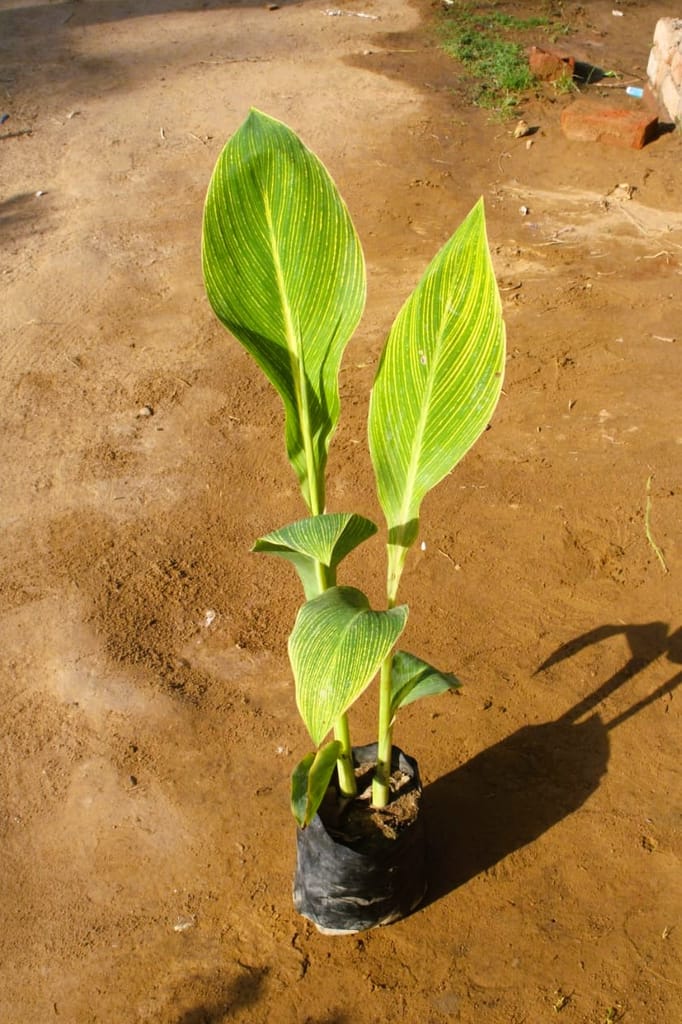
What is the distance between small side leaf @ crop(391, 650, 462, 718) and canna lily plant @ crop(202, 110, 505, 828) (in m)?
0.17

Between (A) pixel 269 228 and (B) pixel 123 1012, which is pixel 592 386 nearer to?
(A) pixel 269 228

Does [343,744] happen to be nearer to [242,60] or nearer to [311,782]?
[311,782]

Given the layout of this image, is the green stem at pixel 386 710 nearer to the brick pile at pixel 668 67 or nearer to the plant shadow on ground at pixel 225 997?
the plant shadow on ground at pixel 225 997

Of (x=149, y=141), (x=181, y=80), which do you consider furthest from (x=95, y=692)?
(x=181, y=80)

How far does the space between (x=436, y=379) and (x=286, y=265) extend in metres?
0.31

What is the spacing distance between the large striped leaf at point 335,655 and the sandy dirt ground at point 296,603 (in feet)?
3.02

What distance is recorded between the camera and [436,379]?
1.70 metres

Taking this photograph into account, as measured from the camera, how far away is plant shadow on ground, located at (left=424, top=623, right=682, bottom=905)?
7.55 ft

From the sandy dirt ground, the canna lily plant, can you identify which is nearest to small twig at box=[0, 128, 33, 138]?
the sandy dirt ground

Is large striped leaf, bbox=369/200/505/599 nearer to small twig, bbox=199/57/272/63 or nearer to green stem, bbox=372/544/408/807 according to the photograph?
green stem, bbox=372/544/408/807

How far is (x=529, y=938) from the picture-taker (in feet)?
7.04

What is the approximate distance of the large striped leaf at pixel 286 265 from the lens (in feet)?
5.47

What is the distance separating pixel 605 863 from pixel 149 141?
448cm

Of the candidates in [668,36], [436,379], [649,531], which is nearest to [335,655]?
[436,379]
